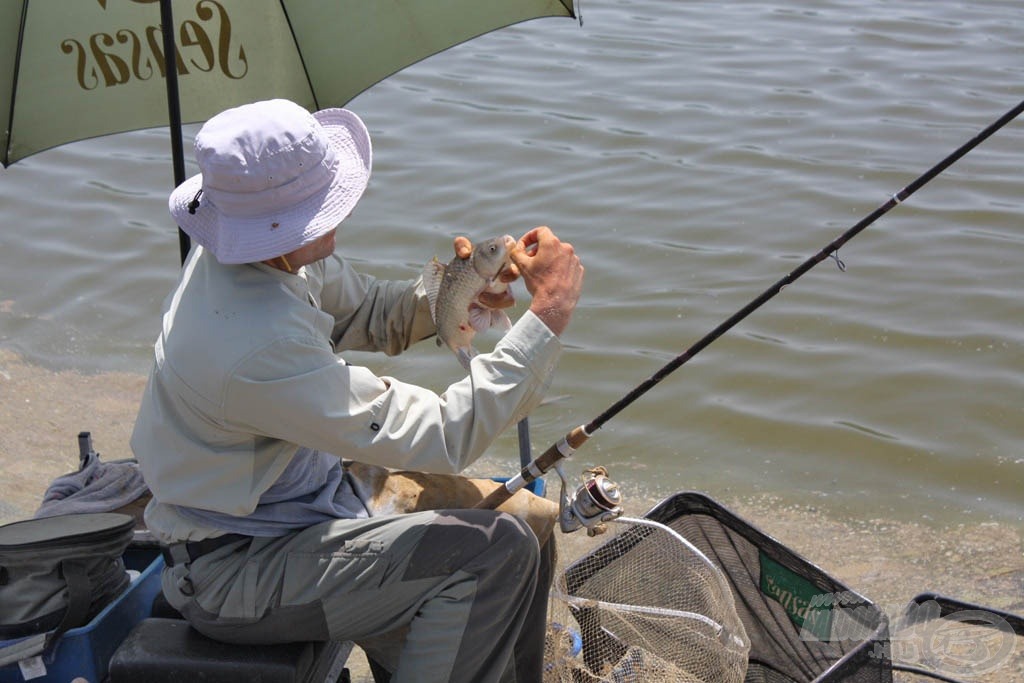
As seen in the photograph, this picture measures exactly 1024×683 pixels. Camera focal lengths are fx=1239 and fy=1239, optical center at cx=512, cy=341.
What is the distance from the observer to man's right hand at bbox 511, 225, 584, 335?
8.32ft

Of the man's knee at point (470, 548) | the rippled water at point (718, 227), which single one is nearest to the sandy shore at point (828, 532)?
the rippled water at point (718, 227)

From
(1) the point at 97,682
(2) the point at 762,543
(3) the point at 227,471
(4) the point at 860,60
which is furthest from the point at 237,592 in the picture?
(4) the point at 860,60

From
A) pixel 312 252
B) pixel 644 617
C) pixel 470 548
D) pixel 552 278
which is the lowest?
pixel 644 617

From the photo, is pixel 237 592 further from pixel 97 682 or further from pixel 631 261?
pixel 631 261

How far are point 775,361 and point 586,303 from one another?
1.06 metres

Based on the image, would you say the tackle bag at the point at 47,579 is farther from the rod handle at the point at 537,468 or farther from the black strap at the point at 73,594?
the rod handle at the point at 537,468

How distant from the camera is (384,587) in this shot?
2508mm

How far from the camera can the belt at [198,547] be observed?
2.55 m

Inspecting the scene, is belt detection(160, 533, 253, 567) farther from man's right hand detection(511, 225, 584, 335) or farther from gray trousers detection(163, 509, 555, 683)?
man's right hand detection(511, 225, 584, 335)

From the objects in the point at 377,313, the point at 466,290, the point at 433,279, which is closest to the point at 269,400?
the point at 466,290

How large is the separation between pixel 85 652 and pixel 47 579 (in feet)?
0.58

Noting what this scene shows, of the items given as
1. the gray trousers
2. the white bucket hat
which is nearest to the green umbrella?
the white bucket hat

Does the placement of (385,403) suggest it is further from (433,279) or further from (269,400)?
(433,279)

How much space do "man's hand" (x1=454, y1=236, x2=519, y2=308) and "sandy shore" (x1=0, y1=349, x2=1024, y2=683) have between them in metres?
1.40
